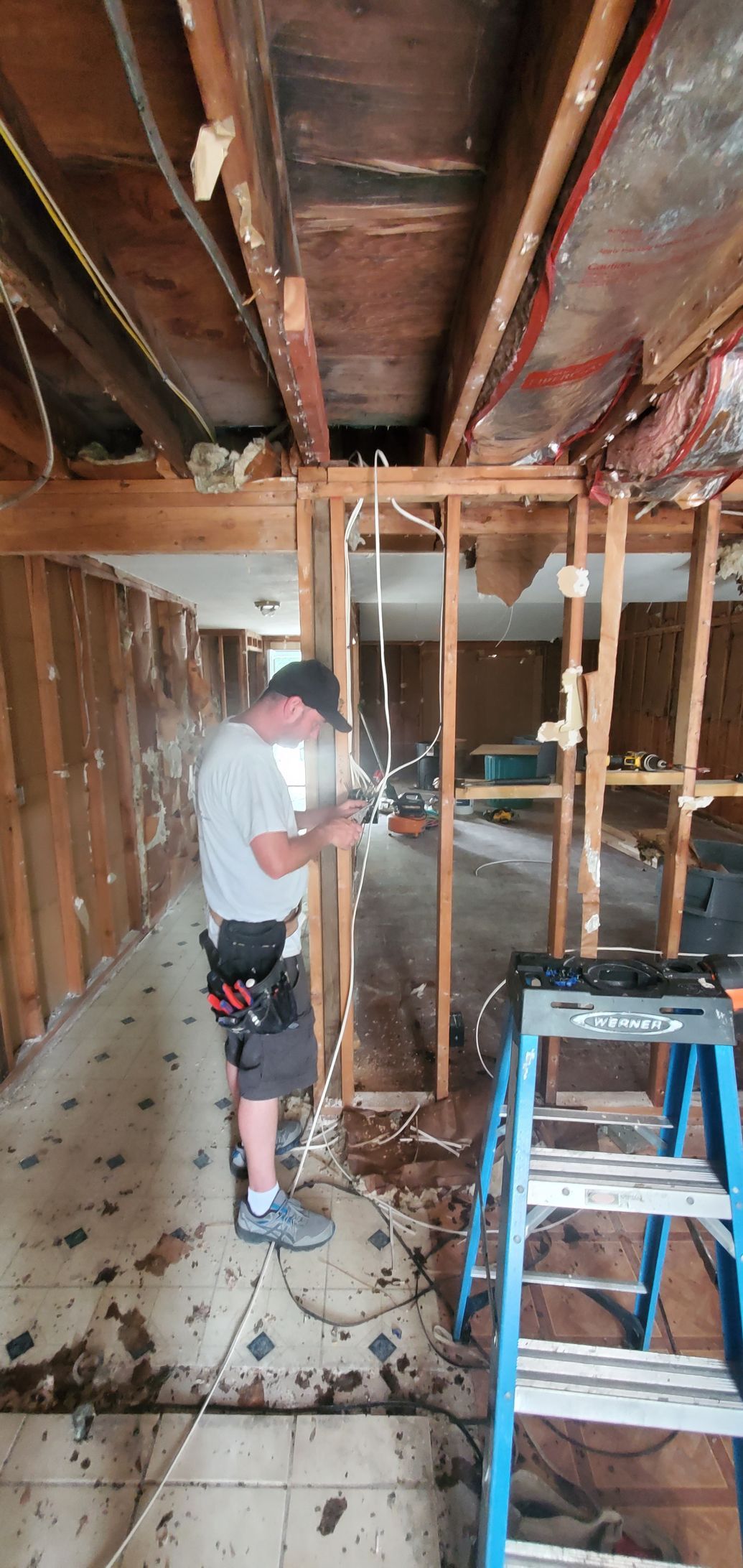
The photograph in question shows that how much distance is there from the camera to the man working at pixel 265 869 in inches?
56.6

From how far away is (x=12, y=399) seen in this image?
1615 millimetres

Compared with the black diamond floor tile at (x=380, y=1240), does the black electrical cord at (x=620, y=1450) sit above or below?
below

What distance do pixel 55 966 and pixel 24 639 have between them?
146 centimetres

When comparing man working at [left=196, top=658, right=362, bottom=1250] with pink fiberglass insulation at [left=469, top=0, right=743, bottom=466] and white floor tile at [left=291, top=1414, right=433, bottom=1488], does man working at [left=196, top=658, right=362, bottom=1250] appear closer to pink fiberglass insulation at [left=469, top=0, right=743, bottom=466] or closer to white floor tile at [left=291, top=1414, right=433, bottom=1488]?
white floor tile at [left=291, top=1414, right=433, bottom=1488]

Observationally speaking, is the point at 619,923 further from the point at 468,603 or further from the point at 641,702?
the point at 641,702

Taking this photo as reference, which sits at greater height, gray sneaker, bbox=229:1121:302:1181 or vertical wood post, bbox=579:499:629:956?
vertical wood post, bbox=579:499:629:956

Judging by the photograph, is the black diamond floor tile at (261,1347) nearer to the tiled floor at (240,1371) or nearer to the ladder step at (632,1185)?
the tiled floor at (240,1371)

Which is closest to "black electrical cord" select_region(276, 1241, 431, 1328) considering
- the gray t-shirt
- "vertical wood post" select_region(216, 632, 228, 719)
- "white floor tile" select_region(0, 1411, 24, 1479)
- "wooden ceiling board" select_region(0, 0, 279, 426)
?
"white floor tile" select_region(0, 1411, 24, 1479)

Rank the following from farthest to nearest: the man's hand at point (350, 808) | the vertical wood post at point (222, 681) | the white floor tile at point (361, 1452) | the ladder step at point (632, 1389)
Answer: the vertical wood post at point (222, 681), the man's hand at point (350, 808), the white floor tile at point (361, 1452), the ladder step at point (632, 1389)

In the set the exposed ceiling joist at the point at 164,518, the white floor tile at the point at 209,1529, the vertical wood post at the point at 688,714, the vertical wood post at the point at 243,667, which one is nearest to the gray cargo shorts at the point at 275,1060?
the white floor tile at the point at 209,1529

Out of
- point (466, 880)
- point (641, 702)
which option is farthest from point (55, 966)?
point (641, 702)

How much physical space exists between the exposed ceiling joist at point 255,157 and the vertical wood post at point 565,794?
3.05ft

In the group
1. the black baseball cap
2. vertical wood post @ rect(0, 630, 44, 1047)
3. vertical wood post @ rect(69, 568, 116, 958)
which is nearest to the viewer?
the black baseball cap

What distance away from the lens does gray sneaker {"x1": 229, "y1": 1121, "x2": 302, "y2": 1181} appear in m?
1.83
